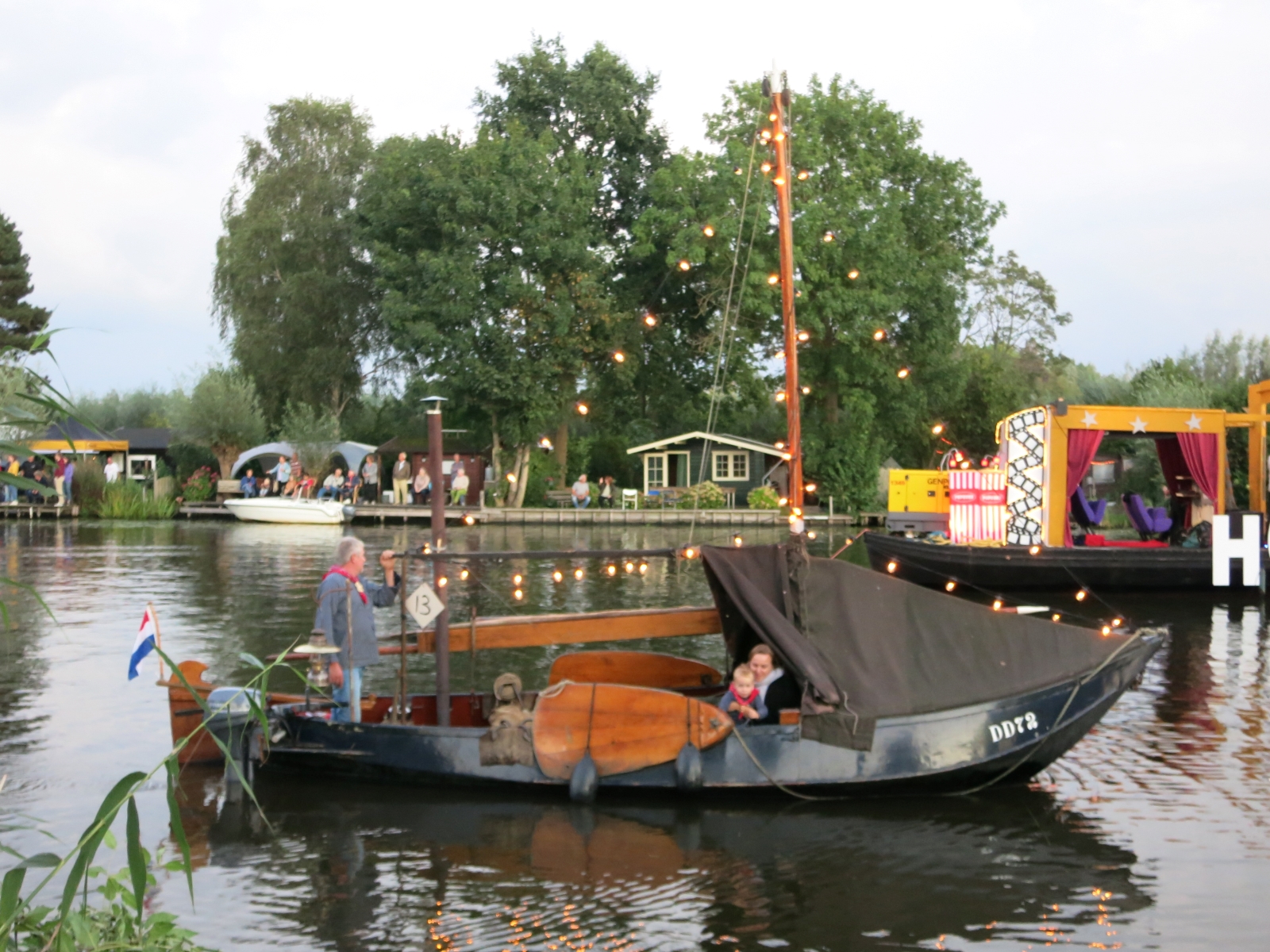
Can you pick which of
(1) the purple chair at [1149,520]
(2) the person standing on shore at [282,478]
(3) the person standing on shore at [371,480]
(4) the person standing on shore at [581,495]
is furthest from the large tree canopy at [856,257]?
(1) the purple chair at [1149,520]

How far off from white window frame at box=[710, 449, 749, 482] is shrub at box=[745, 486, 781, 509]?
5.06 m

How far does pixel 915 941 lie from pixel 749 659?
3228 mm

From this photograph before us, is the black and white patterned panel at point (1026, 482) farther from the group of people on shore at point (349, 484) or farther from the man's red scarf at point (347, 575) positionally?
the group of people on shore at point (349, 484)

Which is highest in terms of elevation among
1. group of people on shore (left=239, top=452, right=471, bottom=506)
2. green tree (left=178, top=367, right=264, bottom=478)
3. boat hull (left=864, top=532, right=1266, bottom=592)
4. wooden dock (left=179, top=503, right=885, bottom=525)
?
green tree (left=178, top=367, right=264, bottom=478)

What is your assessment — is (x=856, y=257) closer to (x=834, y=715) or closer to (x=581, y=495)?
(x=581, y=495)

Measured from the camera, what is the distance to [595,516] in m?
44.4

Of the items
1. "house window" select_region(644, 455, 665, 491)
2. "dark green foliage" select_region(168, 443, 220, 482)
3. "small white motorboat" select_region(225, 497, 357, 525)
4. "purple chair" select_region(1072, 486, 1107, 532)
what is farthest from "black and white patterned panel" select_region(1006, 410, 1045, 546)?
"dark green foliage" select_region(168, 443, 220, 482)

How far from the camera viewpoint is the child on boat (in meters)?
10.1

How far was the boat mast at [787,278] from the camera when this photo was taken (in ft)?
40.2

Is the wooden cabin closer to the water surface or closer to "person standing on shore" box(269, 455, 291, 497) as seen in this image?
"person standing on shore" box(269, 455, 291, 497)

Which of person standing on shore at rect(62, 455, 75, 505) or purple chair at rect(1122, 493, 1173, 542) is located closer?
purple chair at rect(1122, 493, 1173, 542)

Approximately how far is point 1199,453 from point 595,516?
2368cm

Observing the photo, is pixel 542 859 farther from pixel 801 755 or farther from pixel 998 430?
pixel 998 430

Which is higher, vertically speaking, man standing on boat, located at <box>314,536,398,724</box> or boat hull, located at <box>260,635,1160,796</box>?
man standing on boat, located at <box>314,536,398,724</box>
